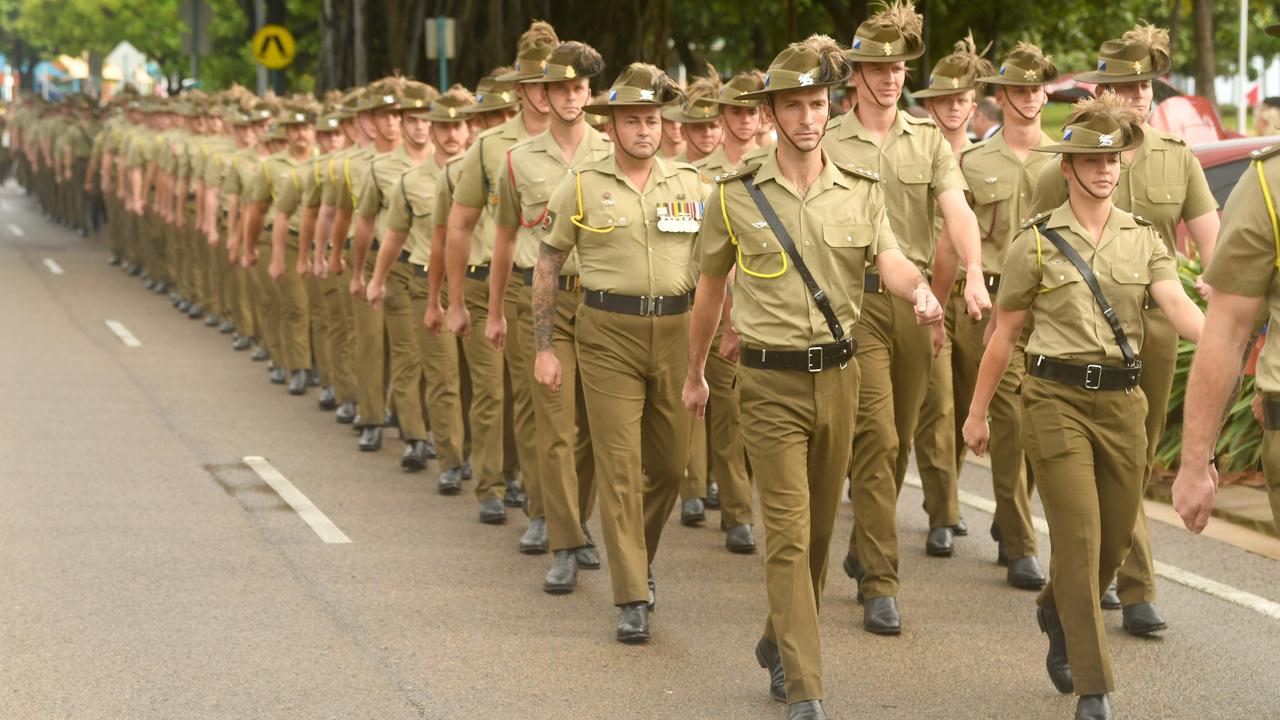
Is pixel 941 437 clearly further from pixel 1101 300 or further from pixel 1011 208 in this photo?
pixel 1101 300

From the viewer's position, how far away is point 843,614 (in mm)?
8469

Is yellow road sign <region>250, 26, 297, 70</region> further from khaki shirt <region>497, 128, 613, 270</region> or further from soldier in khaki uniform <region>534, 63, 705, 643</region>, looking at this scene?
soldier in khaki uniform <region>534, 63, 705, 643</region>

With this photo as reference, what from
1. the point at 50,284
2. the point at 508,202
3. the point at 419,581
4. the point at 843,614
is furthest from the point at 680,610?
the point at 50,284

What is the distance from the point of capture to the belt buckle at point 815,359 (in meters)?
6.90

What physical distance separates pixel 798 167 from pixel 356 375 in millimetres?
7534

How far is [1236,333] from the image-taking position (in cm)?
512

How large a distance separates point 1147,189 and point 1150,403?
0.88 metres

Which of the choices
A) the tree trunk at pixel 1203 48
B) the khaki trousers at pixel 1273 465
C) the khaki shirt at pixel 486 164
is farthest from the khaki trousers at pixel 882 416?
the tree trunk at pixel 1203 48

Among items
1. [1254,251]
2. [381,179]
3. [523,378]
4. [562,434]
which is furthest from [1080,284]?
[381,179]

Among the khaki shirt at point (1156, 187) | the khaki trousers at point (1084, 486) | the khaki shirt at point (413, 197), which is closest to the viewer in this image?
the khaki trousers at point (1084, 486)

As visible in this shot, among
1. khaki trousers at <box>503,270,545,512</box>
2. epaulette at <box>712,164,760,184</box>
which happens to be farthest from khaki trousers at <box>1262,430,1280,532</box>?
khaki trousers at <box>503,270,545,512</box>

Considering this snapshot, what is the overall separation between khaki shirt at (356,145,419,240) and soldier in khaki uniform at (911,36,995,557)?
3854 millimetres

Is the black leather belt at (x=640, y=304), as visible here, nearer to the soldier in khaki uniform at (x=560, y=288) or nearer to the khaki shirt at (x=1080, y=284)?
the soldier in khaki uniform at (x=560, y=288)

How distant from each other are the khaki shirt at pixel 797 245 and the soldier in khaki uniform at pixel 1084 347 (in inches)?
20.1
